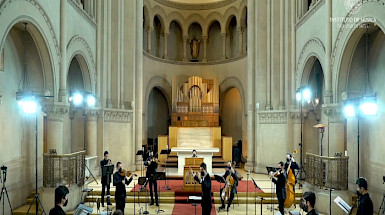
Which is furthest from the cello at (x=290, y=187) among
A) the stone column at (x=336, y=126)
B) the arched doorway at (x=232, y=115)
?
the arched doorway at (x=232, y=115)

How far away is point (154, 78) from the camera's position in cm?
2297

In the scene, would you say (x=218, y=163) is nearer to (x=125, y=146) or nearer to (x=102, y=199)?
(x=125, y=146)

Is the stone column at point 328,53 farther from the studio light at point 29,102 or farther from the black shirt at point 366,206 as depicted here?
the studio light at point 29,102

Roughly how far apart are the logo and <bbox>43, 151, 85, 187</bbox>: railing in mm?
10163

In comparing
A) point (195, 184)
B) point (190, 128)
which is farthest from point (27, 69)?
point (190, 128)

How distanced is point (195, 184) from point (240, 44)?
40.6ft

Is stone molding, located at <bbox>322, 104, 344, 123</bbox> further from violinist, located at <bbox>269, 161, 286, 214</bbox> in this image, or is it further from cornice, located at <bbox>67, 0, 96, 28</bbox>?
cornice, located at <bbox>67, 0, 96, 28</bbox>

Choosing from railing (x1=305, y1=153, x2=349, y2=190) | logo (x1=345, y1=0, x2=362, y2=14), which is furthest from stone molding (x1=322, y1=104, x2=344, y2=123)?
logo (x1=345, y1=0, x2=362, y2=14)

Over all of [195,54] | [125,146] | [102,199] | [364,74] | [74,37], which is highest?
[195,54]

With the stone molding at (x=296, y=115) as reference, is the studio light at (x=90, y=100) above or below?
above

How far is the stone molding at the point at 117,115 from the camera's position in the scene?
17.0 m

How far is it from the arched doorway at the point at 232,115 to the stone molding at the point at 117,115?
8.52 meters

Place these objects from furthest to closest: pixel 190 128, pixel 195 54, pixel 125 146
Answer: pixel 195 54
pixel 190 128
pixel 125 146

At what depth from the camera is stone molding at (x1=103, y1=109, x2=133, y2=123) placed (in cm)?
1705
